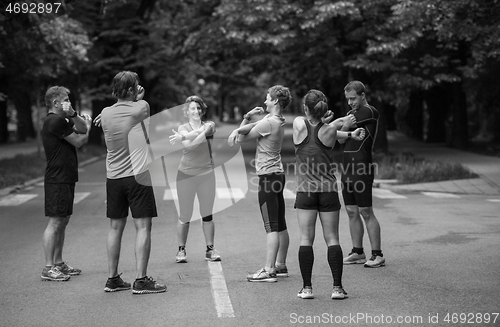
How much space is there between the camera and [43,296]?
22.9 feet

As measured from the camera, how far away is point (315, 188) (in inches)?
268

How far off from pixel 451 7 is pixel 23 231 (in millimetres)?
12284

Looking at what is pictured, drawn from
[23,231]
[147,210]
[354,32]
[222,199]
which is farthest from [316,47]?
[147,210]

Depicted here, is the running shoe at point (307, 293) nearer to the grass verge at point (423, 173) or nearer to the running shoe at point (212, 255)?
the running shoe at point (212, 255)

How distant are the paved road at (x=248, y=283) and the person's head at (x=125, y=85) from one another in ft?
6.06

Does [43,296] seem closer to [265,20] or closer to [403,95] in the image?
[265,20]

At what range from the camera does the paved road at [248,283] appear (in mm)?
6137

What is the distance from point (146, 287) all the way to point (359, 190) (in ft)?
8.61

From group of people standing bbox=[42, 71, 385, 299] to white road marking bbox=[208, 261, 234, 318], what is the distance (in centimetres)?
32

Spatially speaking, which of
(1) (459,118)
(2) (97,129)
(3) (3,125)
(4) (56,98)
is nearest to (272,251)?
(4) (56,98)

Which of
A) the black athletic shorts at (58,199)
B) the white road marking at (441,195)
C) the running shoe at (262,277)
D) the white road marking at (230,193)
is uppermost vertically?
the black athletic shorts at (58,199)

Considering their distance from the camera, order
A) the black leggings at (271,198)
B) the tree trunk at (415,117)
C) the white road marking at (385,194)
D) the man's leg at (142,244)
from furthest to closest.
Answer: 1. the tree trunk at (415,117)
2. the white road marking at (385,194)
3. the black leggings at (271,198)
4. the man's leg at (142,244)

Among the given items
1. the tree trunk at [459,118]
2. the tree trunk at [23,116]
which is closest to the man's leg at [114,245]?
the tree trunk at [459,118]

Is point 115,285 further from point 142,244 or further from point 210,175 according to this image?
point 210,175
